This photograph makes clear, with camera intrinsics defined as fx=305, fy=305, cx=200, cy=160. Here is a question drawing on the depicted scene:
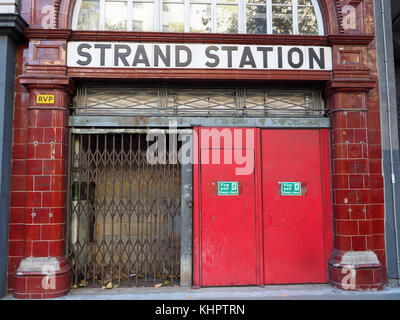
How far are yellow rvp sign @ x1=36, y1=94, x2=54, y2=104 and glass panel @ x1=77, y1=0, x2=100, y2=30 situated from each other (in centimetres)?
158

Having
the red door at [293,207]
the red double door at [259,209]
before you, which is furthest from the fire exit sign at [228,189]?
the red door at [293,207]

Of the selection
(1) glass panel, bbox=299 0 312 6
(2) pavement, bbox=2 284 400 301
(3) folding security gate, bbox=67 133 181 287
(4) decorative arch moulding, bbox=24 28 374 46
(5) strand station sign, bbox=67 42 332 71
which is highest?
(1) glass panel, bbox=299 0 312 6

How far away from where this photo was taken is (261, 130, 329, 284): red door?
5.96 metres

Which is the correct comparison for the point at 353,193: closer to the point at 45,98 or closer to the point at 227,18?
the point at 227,18

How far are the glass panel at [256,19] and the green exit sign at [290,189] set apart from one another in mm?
3194

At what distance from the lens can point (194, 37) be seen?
19.5 feet

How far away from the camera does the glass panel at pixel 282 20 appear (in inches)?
250

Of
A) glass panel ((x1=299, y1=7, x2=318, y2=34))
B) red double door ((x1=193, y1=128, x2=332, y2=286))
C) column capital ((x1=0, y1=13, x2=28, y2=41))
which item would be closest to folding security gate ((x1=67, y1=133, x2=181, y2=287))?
red double door ((x1=193, y1=128, x2=332, y2=286))

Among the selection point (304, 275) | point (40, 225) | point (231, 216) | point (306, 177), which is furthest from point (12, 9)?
point (304, 275)

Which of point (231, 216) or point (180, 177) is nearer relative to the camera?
point (231, 216)

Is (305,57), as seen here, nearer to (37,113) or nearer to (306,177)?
(306,177)

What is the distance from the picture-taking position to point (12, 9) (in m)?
5.58

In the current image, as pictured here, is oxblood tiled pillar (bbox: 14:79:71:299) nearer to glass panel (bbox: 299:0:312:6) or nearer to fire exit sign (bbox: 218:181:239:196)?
fire exit sign (bbox: 218:181:239:196)
